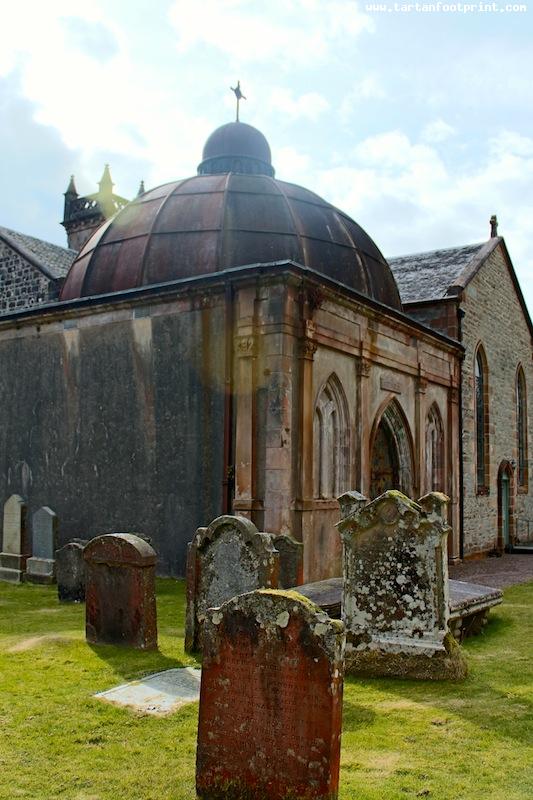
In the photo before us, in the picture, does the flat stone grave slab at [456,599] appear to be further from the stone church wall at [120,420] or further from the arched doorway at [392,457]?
the arched doorway at [392,457]

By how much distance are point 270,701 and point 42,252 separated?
75.8 feet

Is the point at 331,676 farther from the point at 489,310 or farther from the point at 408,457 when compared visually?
the point at 489,310

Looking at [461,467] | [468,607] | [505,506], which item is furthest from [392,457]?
[505,506]

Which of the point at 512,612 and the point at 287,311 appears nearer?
the point at 512,612

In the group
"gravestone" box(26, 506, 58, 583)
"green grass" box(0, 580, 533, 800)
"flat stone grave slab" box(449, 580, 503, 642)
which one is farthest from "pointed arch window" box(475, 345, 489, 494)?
"green grass" box(0, 580, 533, 800)

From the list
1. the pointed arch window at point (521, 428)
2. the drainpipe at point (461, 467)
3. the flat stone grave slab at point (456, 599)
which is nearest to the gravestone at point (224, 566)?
the flat stone grave slab at point (456, 599)

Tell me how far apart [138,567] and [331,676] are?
4.28m

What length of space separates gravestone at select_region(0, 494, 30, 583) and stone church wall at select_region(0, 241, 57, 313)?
403 inches

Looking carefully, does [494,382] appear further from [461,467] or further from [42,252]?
[42,252]

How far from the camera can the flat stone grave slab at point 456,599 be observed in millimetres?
8914

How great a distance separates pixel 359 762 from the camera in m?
5.14

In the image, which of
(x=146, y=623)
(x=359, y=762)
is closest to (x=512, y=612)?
(x=146, y=623)

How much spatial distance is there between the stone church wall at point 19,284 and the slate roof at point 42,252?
218mm

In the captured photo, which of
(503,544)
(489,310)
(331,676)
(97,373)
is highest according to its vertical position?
(489,310)
